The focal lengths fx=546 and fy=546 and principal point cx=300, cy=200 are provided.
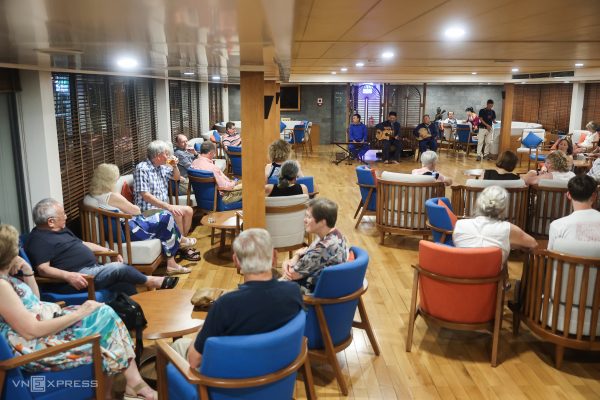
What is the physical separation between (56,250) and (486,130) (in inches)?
523

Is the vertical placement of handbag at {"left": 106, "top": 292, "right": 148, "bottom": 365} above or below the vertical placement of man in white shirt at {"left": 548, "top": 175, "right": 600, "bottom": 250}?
below

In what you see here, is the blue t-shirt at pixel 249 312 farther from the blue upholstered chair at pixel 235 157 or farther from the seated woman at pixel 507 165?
the blue upholstered chair at pixel 235 157

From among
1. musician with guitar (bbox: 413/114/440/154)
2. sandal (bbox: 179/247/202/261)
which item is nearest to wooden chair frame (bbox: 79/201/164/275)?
sandal (bbox: 179/247/202/261)

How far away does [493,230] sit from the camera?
3.78 meters

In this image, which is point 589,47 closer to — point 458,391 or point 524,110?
point 458,391

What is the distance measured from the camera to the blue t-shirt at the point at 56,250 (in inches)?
148

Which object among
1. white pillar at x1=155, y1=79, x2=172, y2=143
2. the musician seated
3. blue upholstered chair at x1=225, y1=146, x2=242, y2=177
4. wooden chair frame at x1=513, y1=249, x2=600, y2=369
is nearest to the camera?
wooden chair frame at x1=513, y1=249, x2=600, y2=369

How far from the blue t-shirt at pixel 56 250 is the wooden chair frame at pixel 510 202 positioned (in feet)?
12.9

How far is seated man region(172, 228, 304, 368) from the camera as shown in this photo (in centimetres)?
234

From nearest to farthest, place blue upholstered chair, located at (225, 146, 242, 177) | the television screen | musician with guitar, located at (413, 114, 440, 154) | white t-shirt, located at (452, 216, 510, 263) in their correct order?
white t-shirt, located at (452, 216, 510, 263), blue upholstered chair, located at (225, 146, 242, 177), musician with guitar, located at (413, 114, 440, 154), the television screen

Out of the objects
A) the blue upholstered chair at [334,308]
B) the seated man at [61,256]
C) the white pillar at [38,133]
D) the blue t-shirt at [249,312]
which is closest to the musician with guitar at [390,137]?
the white pillar at [38,133]

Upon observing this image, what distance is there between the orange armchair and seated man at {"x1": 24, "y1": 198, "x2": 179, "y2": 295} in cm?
219

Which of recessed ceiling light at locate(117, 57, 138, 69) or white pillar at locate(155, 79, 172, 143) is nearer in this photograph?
recessed ceiling light at locate(117, 57, 138, 69)

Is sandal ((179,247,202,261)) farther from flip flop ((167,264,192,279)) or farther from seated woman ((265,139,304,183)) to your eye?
seated woman ((265,139,304,183))
